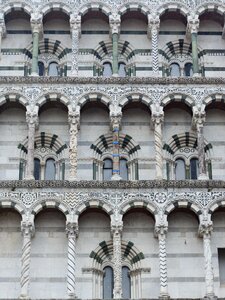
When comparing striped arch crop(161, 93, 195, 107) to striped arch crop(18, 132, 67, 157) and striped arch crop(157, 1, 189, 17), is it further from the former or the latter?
striped arch crop(18, 132, 67, 157)

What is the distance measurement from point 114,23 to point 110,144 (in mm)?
3269

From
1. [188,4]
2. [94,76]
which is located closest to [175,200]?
[94,76]

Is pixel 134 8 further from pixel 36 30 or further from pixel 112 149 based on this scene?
pixel 112 149

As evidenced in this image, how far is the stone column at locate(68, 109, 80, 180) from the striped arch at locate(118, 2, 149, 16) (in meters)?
3.34

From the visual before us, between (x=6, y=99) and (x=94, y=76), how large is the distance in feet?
7.66

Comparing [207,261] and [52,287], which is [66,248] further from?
[207,261]

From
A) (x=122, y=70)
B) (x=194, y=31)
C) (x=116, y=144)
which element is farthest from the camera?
(x=122, y=70)

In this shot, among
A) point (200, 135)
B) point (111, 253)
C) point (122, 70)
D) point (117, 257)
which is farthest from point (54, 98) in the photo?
point (117, 257)

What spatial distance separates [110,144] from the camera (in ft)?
62.9

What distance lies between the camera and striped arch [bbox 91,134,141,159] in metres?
19.1

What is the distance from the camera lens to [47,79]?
19.1 meters

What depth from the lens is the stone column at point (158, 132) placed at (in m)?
18.3

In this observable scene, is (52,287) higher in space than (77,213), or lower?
lower

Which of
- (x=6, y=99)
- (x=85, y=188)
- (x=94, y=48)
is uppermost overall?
(x=94, y=48)
